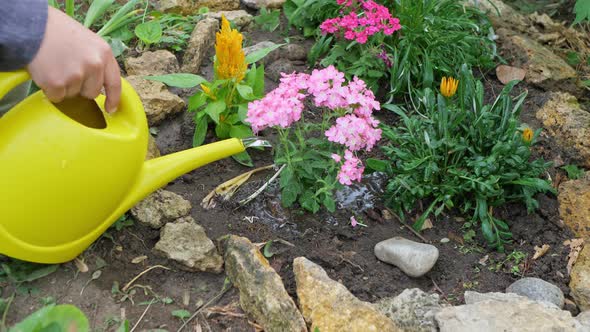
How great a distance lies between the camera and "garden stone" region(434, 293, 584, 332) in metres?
1.86

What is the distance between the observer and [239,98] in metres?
2.62

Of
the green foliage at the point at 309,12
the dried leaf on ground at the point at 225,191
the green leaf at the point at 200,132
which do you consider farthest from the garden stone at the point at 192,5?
the dried leaf on ground at the point at 225,191

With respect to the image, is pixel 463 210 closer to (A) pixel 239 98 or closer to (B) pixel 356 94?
(B) pixel 356 94

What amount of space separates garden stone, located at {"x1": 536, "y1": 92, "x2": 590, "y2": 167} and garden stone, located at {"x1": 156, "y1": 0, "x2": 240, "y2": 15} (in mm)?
1640

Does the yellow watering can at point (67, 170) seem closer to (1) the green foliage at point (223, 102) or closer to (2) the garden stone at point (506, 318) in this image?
(1) the green foliage at point (223, 102)

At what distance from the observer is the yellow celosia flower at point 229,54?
2387 mm

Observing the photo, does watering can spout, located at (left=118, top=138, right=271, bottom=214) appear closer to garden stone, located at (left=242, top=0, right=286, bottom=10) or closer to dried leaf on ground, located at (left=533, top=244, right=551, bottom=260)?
dried leaf on ground, located at (left=533, top=244, right=551, bottom=260)

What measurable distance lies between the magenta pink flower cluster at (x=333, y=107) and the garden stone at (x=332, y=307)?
12.7 inches

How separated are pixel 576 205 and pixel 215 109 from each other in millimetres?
1353

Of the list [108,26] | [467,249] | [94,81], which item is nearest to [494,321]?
[467,249]

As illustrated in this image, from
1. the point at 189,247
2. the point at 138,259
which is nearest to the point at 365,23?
the point at 189,247

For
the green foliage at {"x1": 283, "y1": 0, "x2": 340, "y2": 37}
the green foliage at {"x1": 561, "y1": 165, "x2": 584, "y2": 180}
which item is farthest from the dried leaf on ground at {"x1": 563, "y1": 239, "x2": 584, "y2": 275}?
the green foliage at {"x1": 283, "y1": 0, "x2": 340, "y2": 37}

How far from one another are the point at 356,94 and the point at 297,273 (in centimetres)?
59

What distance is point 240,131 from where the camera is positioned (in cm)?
259
